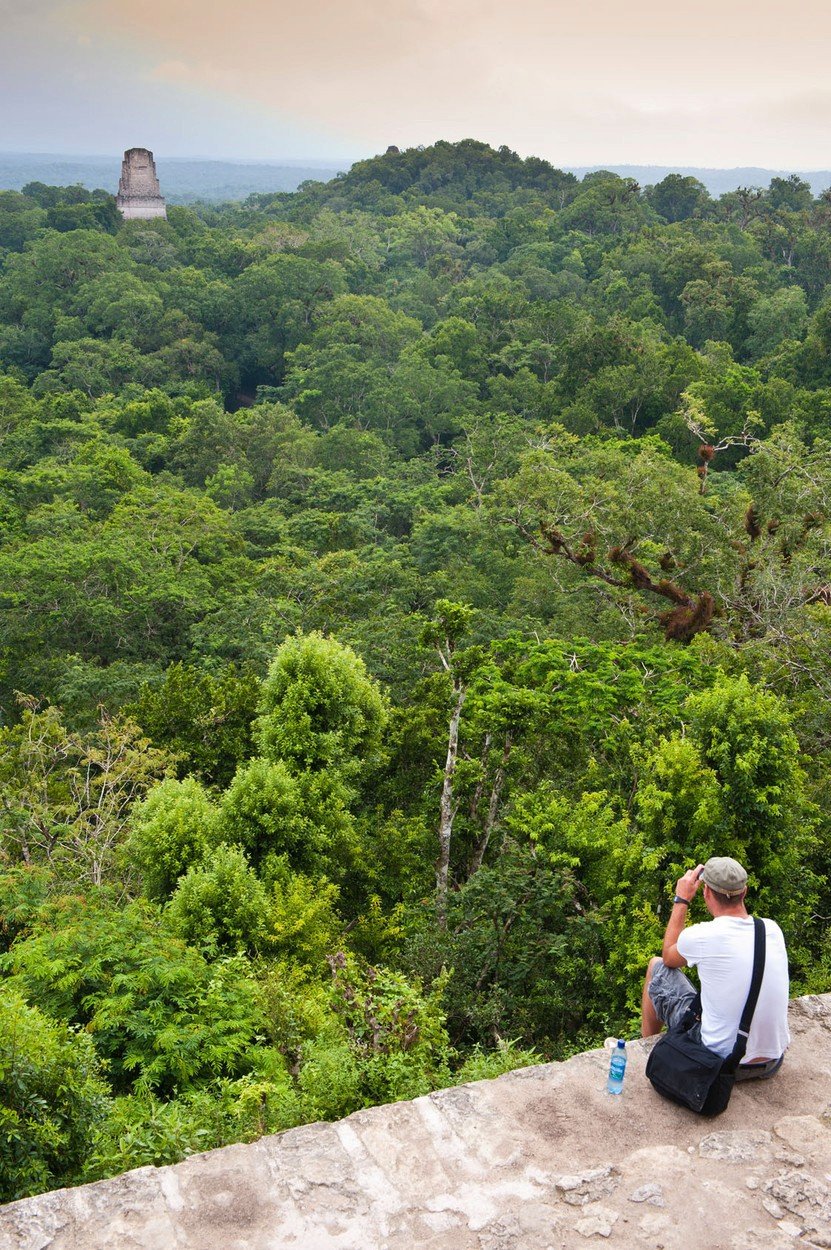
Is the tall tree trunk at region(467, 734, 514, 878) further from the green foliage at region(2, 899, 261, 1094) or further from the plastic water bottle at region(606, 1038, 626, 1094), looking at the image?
the plastic water bottle at region(606, 1038, 626, 1094)

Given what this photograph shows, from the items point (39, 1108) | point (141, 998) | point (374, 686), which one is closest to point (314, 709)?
point (374, 686)

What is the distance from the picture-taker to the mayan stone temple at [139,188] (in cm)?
6341

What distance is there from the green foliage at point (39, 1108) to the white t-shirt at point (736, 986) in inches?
105

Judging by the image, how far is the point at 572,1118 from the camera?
3.57 meters

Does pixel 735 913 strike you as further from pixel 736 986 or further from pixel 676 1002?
pixel 676 1002

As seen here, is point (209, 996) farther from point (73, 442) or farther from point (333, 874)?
point (73, 442)

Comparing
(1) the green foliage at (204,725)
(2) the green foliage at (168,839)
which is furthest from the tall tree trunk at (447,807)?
(1) the green foliage at (204,725)

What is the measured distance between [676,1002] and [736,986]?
395 millimetres

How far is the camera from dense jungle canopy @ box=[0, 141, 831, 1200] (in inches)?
238

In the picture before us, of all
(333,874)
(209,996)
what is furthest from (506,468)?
(209,996)

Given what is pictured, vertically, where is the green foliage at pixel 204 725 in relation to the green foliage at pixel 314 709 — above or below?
below

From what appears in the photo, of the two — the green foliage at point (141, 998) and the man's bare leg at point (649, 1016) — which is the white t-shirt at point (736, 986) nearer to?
the man's bare leg at point (649, 1016)

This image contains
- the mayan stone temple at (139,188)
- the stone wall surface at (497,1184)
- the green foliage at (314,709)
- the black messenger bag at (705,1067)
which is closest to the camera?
the stone wall surface at (497,1184)

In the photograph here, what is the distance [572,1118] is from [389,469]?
2633cm
